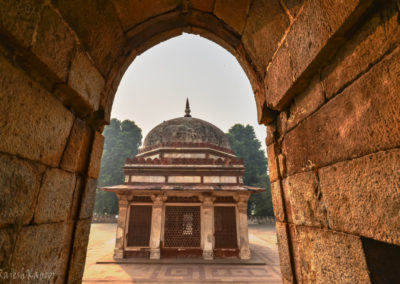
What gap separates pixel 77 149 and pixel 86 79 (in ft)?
2.23

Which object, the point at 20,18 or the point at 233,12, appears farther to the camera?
the point at 233,12

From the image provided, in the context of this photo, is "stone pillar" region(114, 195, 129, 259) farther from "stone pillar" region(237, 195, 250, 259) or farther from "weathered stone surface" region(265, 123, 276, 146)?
"weathered stone surface" region(265, 123, 276, 146)

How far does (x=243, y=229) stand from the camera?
8.77m

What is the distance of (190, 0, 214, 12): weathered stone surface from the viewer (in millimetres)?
2205

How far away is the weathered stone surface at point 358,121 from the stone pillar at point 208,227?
25.9ft

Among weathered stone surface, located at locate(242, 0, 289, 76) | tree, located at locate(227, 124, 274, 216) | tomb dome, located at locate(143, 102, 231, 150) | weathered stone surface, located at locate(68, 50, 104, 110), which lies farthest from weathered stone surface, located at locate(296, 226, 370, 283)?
tree, located at locate(227, 124, 274, 216)

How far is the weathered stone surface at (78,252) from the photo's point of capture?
5.94 ft

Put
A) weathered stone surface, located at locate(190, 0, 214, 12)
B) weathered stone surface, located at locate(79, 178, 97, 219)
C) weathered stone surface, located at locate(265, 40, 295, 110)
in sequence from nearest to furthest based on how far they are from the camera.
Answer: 1. weathered stone surface, located at locate(265, 40, 295, 110)
2. weathered stone surface, located at locate(79, 178, 97, 219)
3. weathered stone surface, located at locate(190, 0, 214, 12)

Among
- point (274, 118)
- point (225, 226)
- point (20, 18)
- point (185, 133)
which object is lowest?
point (225, 226)

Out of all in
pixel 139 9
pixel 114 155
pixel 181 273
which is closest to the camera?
pixel 139 9

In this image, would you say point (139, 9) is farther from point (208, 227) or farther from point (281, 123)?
point (208, 227)

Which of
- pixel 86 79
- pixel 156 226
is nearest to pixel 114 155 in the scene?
pixel 156 226

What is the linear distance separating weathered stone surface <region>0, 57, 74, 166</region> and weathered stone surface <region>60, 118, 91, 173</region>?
0.29 ft

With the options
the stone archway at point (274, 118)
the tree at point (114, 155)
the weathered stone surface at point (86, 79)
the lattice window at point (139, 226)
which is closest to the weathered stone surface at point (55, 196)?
the stone archway at point (274, 118)
